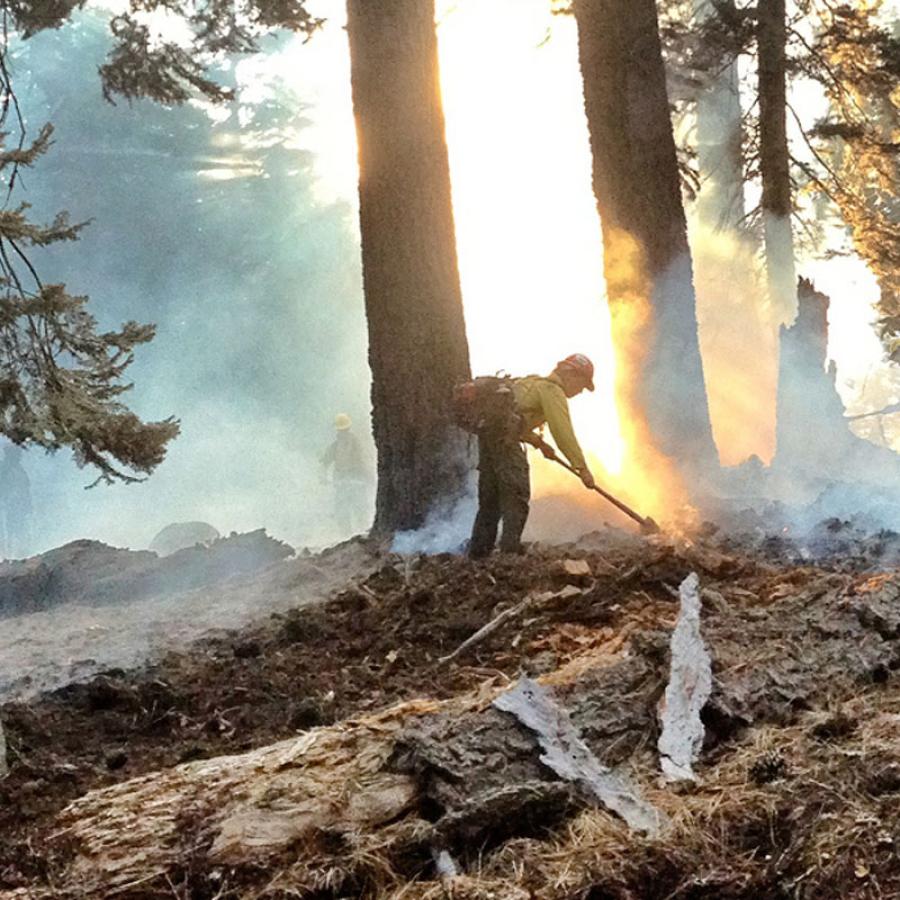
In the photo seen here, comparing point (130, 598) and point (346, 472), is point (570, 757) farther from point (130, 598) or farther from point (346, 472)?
point (346, 472)

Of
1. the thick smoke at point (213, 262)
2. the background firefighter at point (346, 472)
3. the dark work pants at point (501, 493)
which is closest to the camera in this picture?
the dark work pants at point (501, 493)

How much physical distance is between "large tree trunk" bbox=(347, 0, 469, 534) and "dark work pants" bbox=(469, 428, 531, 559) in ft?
2.97

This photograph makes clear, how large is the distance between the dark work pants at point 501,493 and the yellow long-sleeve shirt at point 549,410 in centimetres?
25

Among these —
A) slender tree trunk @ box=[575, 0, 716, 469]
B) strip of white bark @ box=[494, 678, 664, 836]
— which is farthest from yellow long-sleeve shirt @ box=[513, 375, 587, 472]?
strip of white bark @ box=[494, 678, 664, 836]

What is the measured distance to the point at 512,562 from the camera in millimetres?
6176

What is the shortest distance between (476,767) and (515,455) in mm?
4405

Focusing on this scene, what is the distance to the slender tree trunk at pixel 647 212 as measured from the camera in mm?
9156

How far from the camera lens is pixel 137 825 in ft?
8.54

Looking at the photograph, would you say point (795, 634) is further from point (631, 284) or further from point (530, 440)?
point (631, 284)

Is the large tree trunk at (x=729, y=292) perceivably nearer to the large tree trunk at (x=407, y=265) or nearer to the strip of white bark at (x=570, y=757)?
the large tree trunk at (x=407, y=265)

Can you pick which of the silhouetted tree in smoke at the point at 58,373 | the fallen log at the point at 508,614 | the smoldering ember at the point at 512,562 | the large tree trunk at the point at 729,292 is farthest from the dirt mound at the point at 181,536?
the fallen log at the point at 508,614

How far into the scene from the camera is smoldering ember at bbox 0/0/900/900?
8.17 feet

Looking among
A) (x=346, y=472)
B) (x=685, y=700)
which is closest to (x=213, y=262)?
(x=346, y=472)

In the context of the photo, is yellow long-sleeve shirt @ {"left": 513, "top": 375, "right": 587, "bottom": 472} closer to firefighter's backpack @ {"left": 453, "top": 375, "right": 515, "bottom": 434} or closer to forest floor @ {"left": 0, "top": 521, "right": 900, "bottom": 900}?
firefighter's backpack @ {"left": 453, "top": 375, "right": 515, "bottom": 434}
